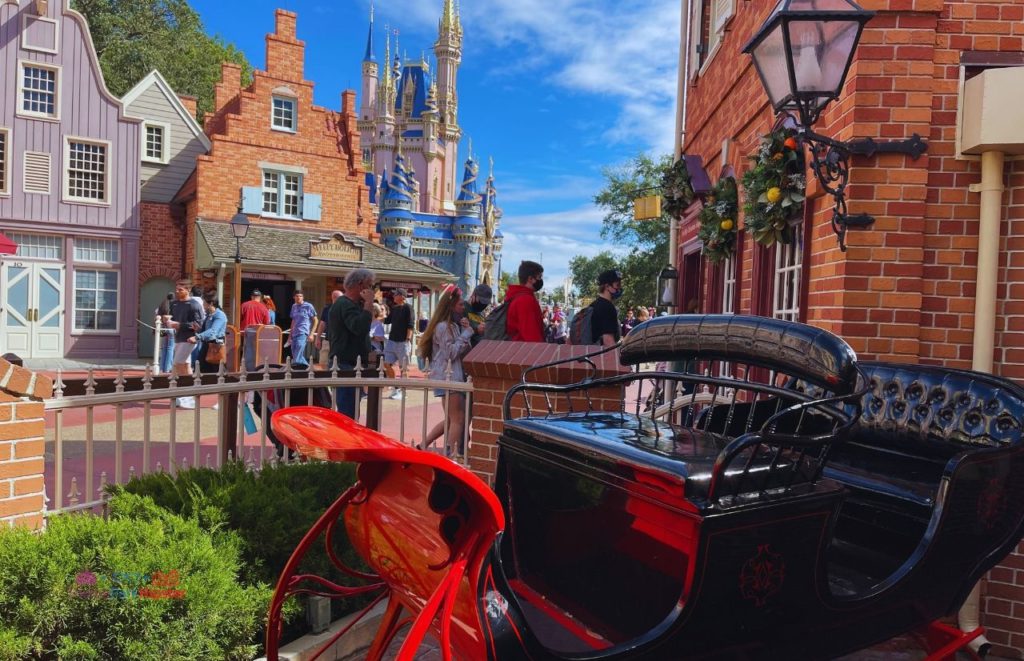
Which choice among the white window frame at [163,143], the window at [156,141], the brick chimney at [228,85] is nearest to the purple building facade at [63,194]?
the white window frame at [163,143]

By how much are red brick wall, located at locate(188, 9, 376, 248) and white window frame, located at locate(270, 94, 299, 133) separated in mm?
103

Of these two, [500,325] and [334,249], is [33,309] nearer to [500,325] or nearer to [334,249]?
[334,249]

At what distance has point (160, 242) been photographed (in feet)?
72.1

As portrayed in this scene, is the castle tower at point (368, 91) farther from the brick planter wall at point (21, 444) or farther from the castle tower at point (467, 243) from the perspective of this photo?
the brick planter wall at point (21, 444)

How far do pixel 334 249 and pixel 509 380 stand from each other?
18.8 m

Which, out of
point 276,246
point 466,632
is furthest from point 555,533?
point 276,246

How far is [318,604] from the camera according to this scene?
328 cm

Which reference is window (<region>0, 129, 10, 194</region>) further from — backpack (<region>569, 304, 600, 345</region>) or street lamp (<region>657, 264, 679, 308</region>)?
backpack (<region>569, 304, 600, 345</region>)

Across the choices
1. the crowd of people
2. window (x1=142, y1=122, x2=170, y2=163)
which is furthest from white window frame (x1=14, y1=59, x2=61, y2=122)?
the crowd of people

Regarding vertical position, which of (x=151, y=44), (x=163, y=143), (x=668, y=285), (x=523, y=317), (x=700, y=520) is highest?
(x=151, y=44)

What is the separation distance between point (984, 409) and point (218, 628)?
3.23 metres

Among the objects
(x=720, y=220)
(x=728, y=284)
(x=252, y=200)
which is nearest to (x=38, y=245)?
(x=252, y=200)

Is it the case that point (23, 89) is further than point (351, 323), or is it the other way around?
point (23, 89)

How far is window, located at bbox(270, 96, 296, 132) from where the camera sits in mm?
23156
